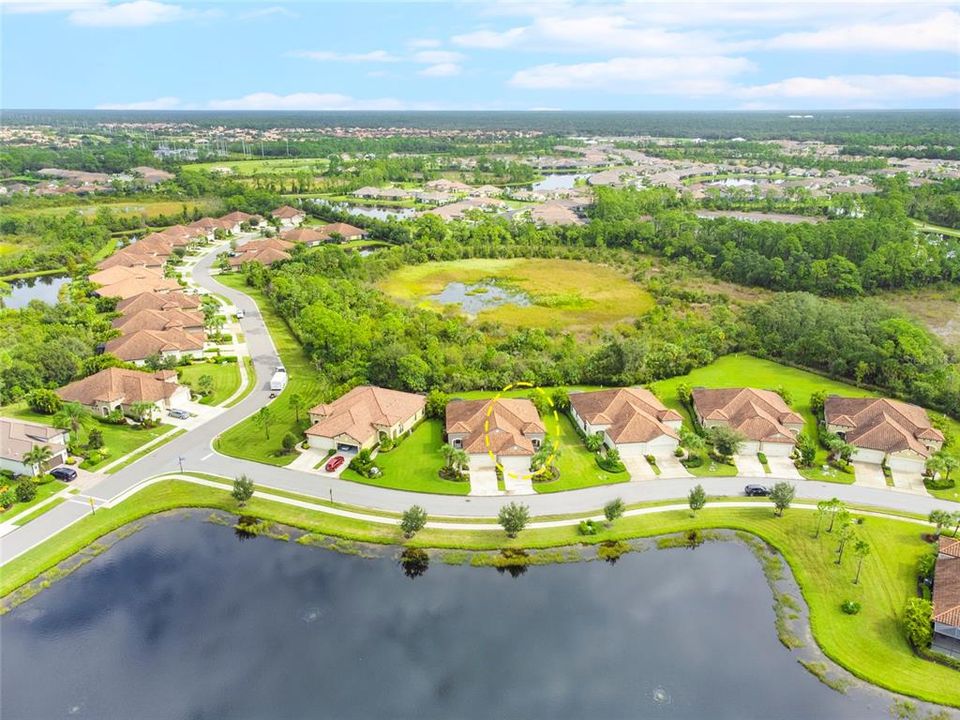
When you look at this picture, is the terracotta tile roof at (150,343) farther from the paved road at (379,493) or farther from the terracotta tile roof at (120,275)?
the terracotta tile roof at (120,275)

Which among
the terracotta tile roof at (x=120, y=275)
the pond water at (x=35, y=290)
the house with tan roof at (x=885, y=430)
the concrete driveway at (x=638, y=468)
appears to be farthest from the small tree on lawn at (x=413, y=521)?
the pond water at (x=35, y=290)

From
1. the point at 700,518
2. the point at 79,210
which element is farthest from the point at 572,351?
the point at 79,210

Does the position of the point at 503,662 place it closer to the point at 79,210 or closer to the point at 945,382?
the point at 945,382

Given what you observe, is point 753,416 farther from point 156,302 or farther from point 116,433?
point 156,302

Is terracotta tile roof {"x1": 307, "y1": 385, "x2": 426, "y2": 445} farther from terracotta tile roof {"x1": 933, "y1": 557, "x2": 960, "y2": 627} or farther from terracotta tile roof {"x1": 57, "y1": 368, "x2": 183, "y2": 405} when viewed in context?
terracotta tile roof {"x1": 933, "y1": 557, "x2": 960, "y2": 627}

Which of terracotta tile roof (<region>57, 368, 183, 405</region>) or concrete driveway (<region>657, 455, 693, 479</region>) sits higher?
terracotta tile roof (<region>57, 368, 183, 405</region>)

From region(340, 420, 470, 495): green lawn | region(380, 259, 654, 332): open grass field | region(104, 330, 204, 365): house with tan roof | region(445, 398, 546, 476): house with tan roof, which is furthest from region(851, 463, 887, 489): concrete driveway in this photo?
region(104, 330, 204, 365): house with tan roof

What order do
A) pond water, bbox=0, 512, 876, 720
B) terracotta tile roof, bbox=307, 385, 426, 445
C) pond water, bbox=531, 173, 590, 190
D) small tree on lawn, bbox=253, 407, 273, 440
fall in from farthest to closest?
pond water, bbox=531, 173, 590, 190
small tree on lawn, bbox=253, 407, 273, 440
terracotta tile roof, bbox=307, 385, 426, 445
pond water, bbox=0, 512, 876, 720
